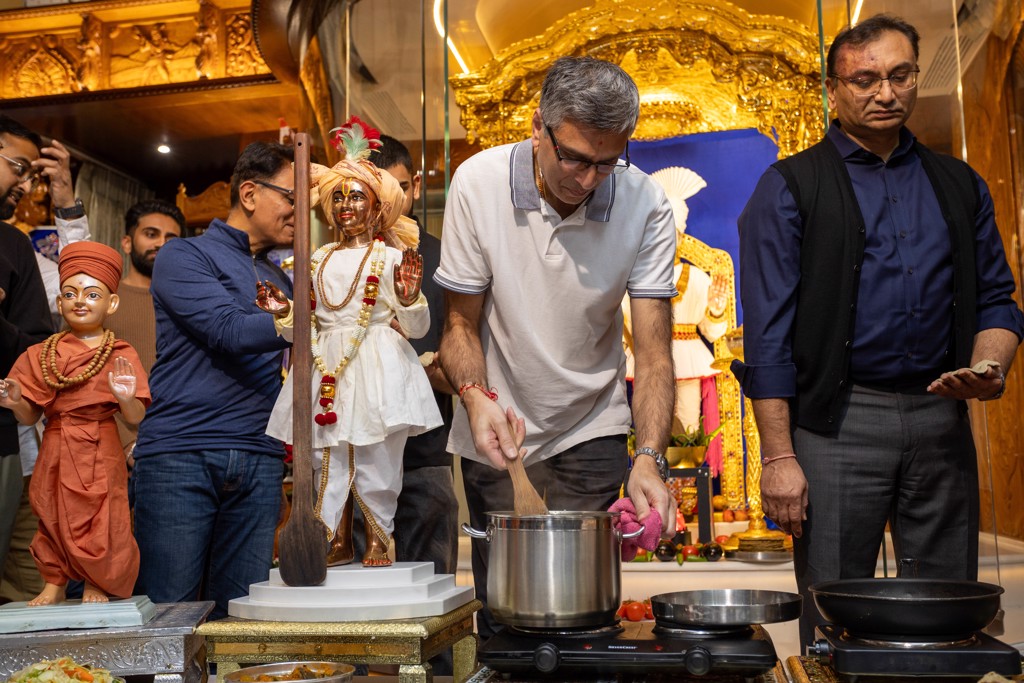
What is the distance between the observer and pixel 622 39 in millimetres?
6238

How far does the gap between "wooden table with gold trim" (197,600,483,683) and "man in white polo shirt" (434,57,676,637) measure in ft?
1.54

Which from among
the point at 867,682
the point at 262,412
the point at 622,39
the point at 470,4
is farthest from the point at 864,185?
the point at 622,39

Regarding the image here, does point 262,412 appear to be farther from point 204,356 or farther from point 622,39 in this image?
point 622,39

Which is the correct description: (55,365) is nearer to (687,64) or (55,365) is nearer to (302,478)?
(302,478)

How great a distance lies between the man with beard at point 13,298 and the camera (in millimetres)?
2438

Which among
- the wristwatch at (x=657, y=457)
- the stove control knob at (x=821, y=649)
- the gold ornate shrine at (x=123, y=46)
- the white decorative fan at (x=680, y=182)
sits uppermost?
the gold ornate shrine at (x=123, y=46)

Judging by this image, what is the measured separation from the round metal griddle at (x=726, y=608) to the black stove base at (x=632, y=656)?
27 millimetres

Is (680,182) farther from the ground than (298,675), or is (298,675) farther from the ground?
(680,182)

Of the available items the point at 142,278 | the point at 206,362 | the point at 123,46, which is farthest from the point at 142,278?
the point at 123,46

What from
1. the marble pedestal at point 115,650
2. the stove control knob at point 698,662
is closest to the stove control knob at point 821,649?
the stove control knob at point 698,662

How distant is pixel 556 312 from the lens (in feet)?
6.60

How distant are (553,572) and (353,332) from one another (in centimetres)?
80

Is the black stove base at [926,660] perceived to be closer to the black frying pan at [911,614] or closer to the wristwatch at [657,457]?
the black frying pan at [911,614]

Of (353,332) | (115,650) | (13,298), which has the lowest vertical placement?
(115,650)
